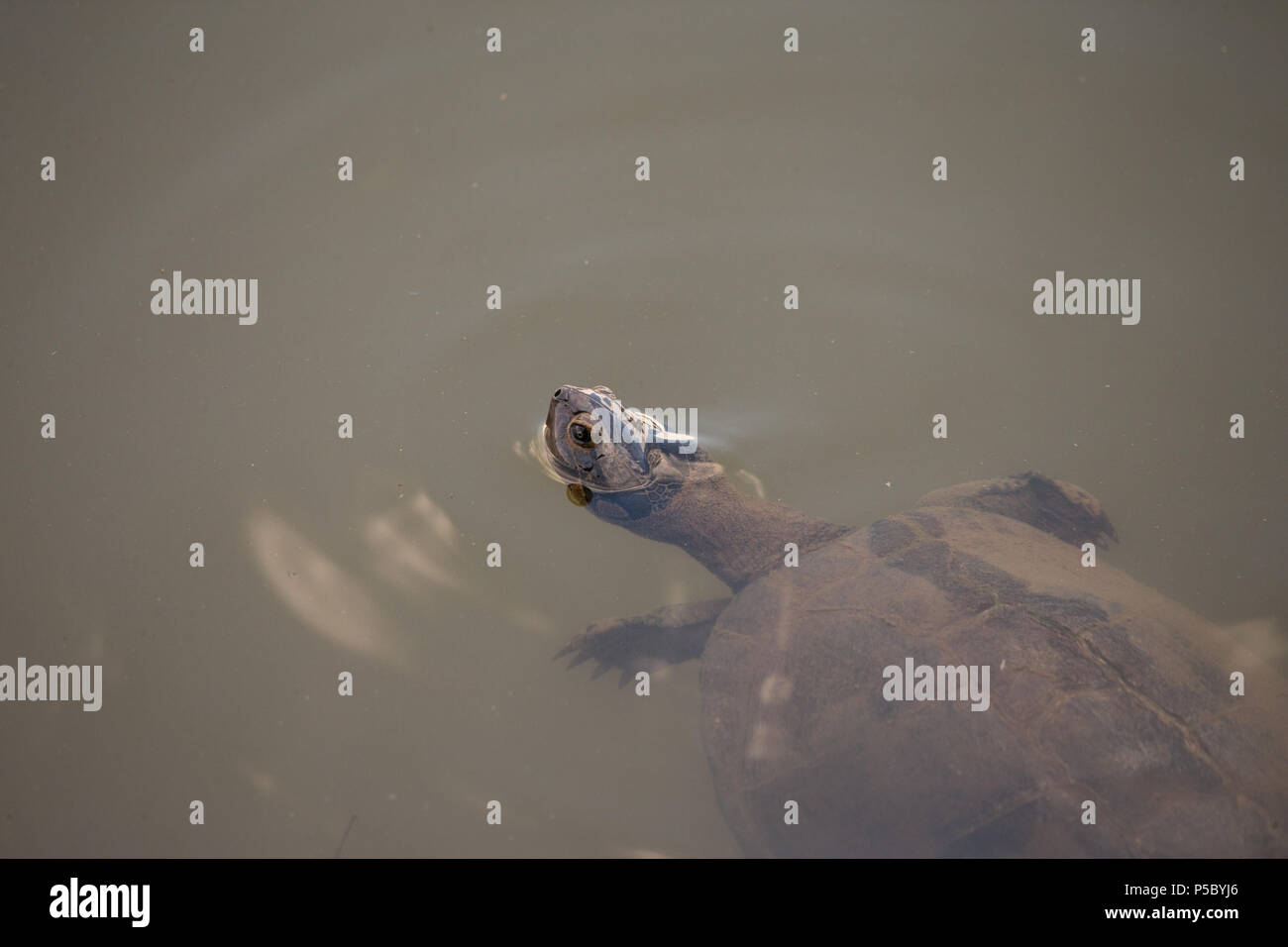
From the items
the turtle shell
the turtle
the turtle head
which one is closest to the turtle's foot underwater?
the turtle

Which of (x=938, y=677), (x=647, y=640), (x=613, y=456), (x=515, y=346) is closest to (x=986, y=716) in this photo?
(x=938, y=677)

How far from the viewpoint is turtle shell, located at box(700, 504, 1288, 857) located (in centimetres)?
311

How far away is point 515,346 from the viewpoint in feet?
17.4

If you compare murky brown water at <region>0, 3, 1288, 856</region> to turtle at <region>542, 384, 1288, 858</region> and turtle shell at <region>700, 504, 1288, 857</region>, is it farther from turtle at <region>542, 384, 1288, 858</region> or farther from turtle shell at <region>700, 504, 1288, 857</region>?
turtle shell at <region>700, 504, 1288, 857</region>

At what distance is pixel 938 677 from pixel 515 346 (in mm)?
3141

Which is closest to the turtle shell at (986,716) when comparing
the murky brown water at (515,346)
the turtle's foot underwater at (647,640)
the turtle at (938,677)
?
the turtle at (938,677)

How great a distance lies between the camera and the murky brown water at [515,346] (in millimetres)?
4402

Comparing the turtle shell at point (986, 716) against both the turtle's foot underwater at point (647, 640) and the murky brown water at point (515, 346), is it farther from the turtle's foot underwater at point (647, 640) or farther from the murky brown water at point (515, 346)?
the murky brown water at point (515, 346)

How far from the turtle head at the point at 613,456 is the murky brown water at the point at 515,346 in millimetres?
369

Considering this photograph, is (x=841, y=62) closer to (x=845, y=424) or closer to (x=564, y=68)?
(x=564, y=68)

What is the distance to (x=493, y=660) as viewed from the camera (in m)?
4.56

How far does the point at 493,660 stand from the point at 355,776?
0.87 metres

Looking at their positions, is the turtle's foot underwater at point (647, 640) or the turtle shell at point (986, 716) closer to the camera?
the turtle shell at point (986, 716)

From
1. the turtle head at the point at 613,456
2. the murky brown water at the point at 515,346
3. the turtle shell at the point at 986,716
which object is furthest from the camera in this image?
the murky brown water at the point at 515,346
